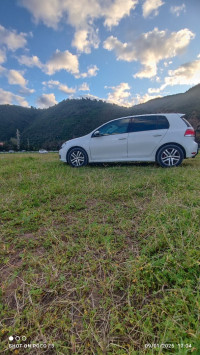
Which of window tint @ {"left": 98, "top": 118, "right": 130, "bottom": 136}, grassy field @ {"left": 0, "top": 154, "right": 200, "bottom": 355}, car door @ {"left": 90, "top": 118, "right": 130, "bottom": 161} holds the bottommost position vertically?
grassy field @ {"left": 0, "top": 154, "right": 200, "bottom": 355}

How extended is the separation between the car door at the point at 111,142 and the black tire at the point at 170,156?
997 mm

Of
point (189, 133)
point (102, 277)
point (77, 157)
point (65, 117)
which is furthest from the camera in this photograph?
point (65, 117)

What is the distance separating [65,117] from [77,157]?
69494 millimetres

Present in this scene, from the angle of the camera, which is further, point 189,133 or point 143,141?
point 143,141

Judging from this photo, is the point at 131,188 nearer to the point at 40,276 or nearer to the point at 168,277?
the point at 168,277

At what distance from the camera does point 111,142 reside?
4535mm

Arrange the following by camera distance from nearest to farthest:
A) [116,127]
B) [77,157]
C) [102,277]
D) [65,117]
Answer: [102,277] → [116,127] → [77,157] → [65,117]

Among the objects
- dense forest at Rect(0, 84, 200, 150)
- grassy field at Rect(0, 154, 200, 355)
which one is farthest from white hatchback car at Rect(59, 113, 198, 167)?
dense forest at Rect(0, 84, 200, 150)

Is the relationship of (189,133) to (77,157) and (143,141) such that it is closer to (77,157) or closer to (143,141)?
(143,141)

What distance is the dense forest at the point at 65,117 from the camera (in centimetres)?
4772

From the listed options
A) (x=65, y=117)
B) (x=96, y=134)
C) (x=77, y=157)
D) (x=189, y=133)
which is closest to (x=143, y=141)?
(x=189, y=133)

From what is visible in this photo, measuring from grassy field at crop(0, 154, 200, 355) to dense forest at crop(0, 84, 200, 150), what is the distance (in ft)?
144

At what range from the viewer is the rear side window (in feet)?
14.5

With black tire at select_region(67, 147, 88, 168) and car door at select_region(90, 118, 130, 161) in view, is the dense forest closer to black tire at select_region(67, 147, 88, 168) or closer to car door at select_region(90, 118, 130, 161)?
black tire at select_region(67, 147, 88, 168)
